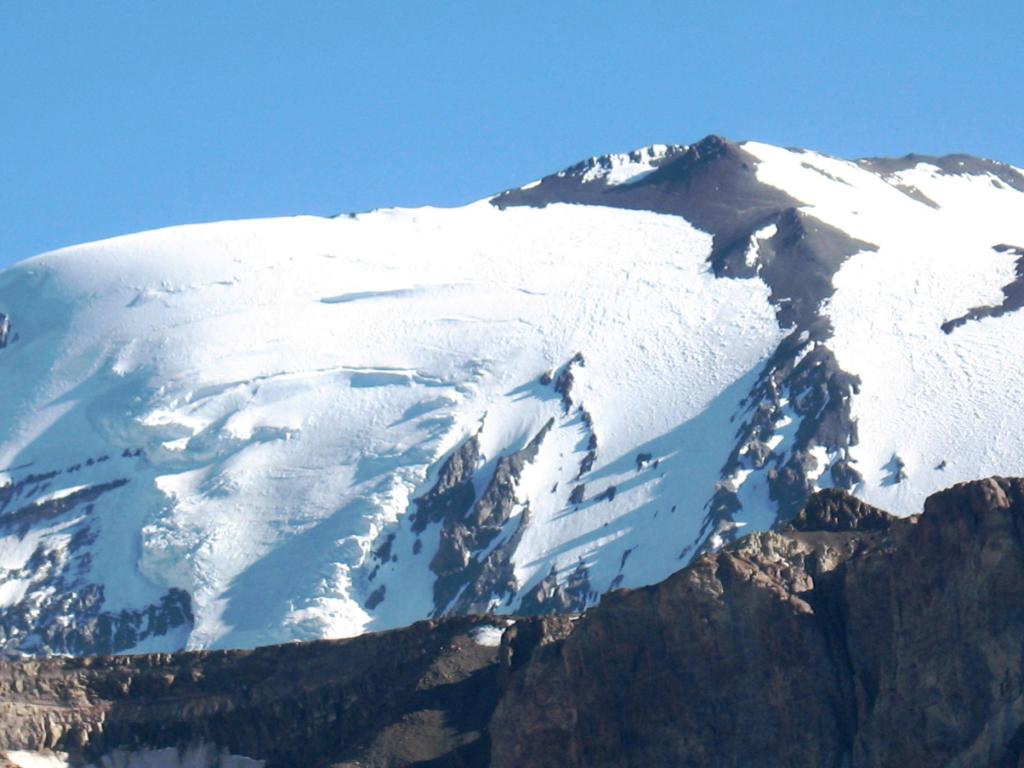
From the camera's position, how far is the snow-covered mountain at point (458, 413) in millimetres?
159375

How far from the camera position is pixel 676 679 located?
8975 cm

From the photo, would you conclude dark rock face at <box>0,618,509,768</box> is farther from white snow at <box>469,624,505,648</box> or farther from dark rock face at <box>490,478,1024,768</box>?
dark rock face at <box>490,478,1024,768</box>

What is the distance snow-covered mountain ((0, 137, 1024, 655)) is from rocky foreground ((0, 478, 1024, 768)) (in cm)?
5056

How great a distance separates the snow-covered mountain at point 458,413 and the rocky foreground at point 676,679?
166ft

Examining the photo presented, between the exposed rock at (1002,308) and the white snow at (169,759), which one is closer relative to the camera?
the white snow at (169,759)

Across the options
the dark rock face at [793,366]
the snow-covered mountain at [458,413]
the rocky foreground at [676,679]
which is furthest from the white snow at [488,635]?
the dark rock face at [793,366]

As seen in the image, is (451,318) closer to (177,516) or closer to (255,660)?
(177,516)

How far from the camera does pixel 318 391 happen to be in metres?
178

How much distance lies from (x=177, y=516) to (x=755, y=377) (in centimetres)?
3160

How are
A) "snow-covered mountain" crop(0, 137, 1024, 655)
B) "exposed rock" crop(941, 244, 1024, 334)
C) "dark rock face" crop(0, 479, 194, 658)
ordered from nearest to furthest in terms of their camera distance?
"snow-covered mountain" crop(0, 137, 1024, 655) → "dark rock face" crop(0, 479, 194, 658) → "exposed rock" crop(941, 244, 1024, 334)

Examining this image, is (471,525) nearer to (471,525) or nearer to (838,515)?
(471,525)

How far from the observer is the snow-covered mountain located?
159375 mm

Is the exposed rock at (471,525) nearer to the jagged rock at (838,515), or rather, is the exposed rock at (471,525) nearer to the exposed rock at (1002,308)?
the exposed rock at (1002,308)

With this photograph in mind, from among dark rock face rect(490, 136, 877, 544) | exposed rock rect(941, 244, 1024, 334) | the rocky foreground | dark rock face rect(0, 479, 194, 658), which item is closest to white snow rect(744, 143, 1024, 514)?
exposed rock rect(941, 244, 1024, 334)
